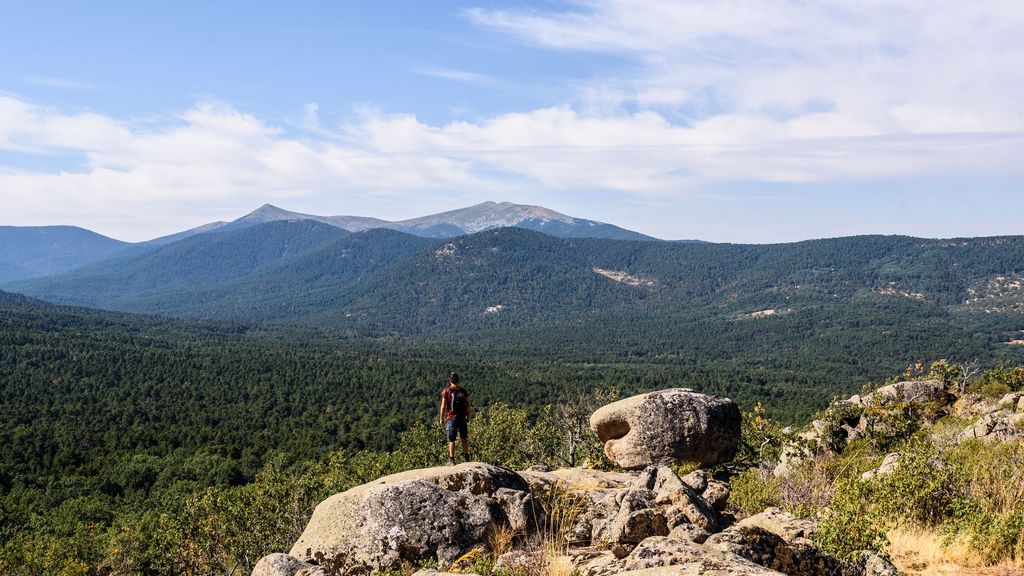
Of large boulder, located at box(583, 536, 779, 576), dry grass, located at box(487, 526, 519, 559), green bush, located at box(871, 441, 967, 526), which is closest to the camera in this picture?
large boulder, located at box(583, 536, 779, 576)

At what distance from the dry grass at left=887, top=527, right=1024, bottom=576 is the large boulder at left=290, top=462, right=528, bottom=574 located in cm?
826

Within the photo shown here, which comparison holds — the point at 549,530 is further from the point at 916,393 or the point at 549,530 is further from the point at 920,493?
the point at 916,393

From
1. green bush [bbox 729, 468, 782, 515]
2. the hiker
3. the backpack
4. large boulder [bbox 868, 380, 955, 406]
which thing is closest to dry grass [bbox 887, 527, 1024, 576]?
green bush [bbox 729, 468, 782, 515]

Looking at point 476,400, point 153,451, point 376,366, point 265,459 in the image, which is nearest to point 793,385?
point 476,400

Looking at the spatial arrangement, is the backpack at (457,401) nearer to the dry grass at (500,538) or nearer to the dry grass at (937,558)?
the dry grass at (500,538)

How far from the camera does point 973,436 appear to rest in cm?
1862

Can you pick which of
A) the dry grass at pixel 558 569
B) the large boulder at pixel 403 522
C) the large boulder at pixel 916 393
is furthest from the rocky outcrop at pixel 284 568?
the large boulder at pixel 916 393

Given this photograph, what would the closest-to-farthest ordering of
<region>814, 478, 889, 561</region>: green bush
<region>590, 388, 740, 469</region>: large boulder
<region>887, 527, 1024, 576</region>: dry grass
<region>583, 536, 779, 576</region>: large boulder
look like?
<region>583, 536, 779, 576</region>: large boulder < <region>814, 478, 889, 561</region>: green bush < <region>887, 527, 1024, 576</region>: dry grass < <region>590, 388, 740, 469</region>: large boulder

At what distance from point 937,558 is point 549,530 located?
25.9ft

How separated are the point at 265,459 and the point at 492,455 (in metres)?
56.3

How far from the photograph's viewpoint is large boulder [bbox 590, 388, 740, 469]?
912 inches

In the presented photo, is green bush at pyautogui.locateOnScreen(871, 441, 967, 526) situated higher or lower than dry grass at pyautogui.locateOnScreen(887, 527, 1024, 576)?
higher

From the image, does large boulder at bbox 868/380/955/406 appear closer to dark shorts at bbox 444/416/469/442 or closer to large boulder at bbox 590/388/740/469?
large boulder at bbox 590/388/740/469

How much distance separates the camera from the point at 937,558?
9852 mm
